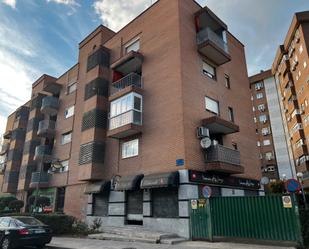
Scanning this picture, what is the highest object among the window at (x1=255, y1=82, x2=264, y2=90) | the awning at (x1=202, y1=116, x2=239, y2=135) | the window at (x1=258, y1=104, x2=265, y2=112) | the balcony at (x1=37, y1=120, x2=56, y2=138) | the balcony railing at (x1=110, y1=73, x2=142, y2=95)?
the window at (x1=255, y1=82, x2=264, y2=90)

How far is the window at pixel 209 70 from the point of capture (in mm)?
18859

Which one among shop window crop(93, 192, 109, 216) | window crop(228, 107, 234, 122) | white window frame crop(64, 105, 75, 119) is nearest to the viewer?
shop window crop(93, 192, 109, 216)

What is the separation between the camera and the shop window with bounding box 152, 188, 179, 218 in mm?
14086

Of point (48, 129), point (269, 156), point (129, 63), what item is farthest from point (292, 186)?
point (269, 156)

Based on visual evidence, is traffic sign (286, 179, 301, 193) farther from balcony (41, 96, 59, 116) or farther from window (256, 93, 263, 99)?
window (256, 93, 263, 99)

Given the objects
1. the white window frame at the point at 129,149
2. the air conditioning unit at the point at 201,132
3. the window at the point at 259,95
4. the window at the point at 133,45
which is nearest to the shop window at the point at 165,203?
the white window frame at the point at 129,149

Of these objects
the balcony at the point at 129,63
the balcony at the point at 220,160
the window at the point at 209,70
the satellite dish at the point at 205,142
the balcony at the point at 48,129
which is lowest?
the balcony at the point at 220,160

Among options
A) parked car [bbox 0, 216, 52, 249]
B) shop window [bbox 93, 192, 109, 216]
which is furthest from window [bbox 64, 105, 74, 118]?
parked car [bbox 0, 216, 52, 249]

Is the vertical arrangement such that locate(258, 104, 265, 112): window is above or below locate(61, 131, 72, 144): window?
above

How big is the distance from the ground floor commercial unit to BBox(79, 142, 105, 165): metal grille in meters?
1.80

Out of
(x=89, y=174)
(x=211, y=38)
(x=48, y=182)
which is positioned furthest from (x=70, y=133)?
(x=211, y=38)

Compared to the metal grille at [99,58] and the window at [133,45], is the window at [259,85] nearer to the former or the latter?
the window at [133,45]

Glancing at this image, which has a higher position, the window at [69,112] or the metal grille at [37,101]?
the metal grille at [37,101]

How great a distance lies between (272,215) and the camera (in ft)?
34.6
